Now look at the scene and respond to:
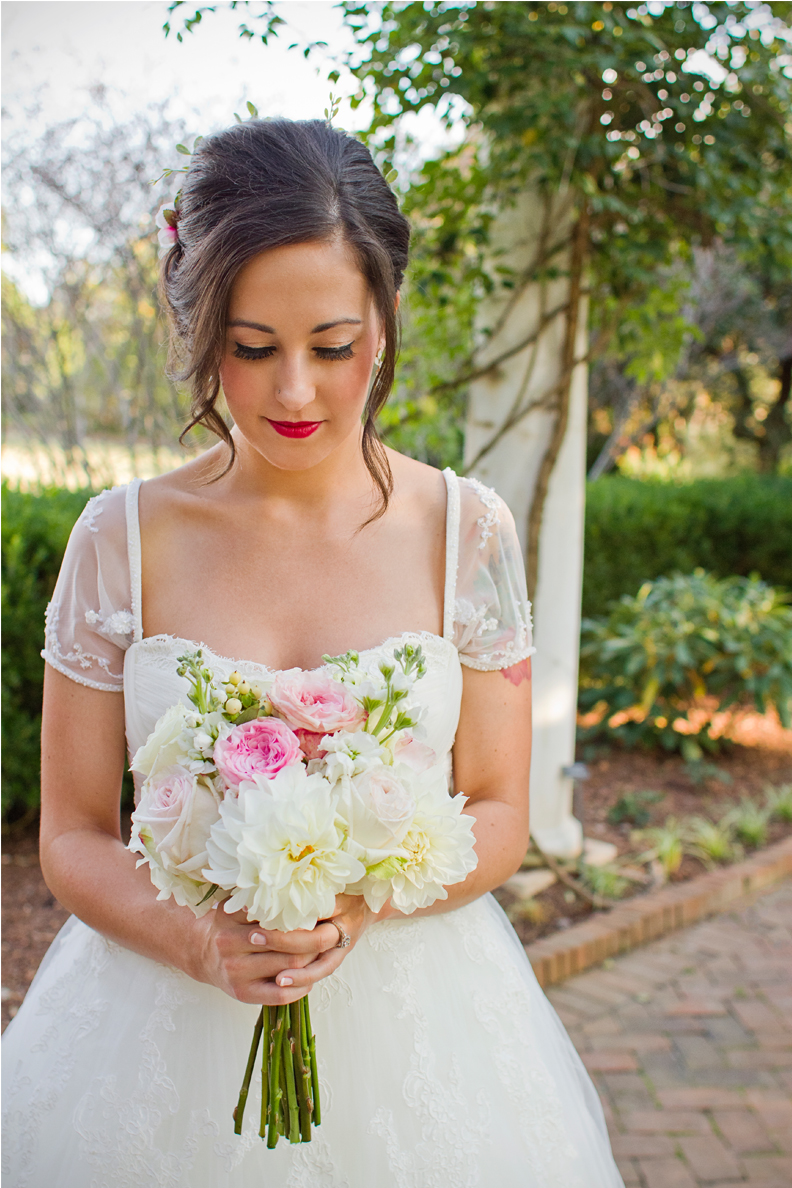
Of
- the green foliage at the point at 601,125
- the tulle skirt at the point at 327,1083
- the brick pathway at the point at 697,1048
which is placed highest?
the green foliage at the point at 601,125

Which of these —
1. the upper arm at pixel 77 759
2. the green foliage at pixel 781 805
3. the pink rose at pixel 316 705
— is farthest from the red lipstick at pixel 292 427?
the green foliage at pixel 781 805

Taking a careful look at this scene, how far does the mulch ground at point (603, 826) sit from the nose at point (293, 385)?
97.0 inches

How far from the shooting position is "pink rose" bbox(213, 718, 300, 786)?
1221 millimetres

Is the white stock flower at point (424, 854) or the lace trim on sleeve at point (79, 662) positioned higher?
the lace trim on sleeve at point (79, 662)

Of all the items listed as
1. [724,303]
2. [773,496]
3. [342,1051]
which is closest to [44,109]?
[342,1051]

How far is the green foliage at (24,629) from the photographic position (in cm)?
393

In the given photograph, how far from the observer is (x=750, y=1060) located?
3355 millimetres

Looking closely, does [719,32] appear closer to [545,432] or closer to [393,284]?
[545,432]

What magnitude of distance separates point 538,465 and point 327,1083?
3.01m

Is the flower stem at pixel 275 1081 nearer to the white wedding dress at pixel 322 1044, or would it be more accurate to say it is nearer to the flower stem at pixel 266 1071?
the flower stem at pixel 266 1071

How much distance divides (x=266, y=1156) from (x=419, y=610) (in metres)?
1.00

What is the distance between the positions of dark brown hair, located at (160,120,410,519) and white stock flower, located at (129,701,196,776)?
2.18 ft

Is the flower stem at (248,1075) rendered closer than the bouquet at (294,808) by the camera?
No

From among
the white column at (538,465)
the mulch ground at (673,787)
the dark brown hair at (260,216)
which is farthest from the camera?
the mulch ground at (673,787)
